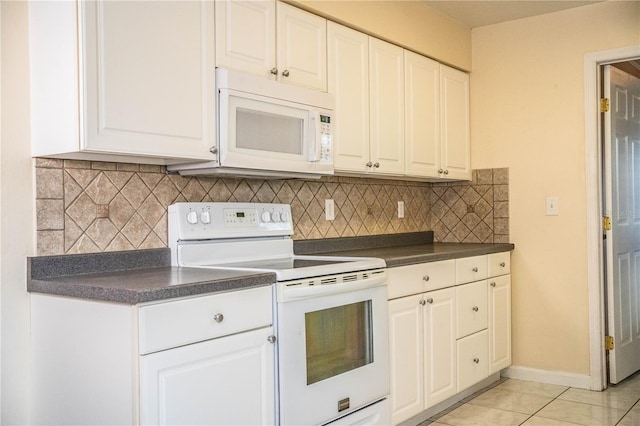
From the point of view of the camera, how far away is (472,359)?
3398 millimetres

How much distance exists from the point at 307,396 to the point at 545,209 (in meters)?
2.24

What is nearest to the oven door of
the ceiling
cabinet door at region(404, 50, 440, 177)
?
cabinet door at region(404, 50, 440, 177)

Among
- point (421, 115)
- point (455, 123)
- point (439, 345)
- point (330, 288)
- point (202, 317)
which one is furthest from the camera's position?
point (455, 123)

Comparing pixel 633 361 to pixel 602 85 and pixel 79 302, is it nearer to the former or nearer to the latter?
pixel 602 85

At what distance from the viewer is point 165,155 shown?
2160 mm

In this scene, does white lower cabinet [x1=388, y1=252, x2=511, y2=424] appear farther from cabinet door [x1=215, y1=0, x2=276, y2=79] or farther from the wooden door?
cabinet door [x1=215, y1=0, x2=276, y2=79]

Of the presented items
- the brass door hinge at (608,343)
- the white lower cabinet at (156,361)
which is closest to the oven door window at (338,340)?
the white lower cabinet at (156,361)

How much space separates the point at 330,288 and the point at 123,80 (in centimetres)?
106

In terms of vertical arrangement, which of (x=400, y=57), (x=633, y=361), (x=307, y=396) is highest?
(x=400, y=57)

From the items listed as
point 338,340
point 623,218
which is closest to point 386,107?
point 338,340

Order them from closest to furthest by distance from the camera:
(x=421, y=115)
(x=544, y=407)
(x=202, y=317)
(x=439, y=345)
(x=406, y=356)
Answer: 1. (x=202, y=317)
2. (x=406, y=356)
3. (x=439, y=345)
4. (x=544, y=407)
5. (x=421, y=115)

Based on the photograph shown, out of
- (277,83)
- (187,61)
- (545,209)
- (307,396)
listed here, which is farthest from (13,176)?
(545,209)

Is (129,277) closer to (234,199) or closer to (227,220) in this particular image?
(227,220)

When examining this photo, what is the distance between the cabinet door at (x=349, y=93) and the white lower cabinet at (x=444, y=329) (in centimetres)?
63
